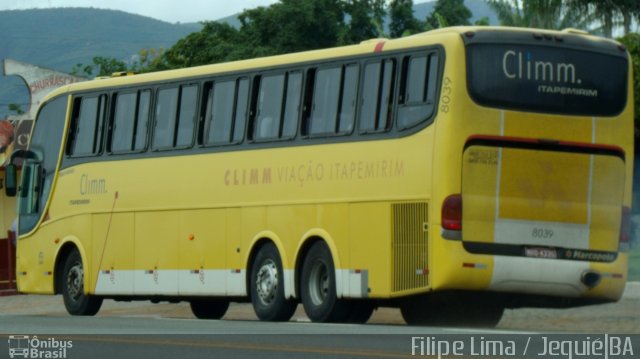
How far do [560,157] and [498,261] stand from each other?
1478mm

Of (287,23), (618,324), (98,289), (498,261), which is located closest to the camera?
(498,261)

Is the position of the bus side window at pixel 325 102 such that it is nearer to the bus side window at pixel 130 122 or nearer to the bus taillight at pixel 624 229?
the bus taillight at pixel 624 229

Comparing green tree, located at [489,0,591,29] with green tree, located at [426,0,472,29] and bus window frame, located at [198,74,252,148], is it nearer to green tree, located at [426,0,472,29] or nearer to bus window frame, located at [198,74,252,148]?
green tree, located at [426,0,472,29]

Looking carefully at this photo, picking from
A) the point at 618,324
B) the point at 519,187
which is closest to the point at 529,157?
the point at 519,187

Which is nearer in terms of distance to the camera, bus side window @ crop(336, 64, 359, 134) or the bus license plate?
the bus license plate

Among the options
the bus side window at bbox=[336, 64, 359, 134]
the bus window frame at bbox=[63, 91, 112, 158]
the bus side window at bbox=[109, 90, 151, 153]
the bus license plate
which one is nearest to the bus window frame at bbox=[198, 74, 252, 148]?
the bus side window at bbox=[109, 90, 151, 153]

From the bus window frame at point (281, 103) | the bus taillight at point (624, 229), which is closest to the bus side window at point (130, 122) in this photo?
the bus window frame at point (281, 103)

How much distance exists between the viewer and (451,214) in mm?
19641

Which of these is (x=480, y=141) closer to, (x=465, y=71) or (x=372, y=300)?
(x=465, y=71)

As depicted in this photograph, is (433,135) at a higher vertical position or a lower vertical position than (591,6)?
lower

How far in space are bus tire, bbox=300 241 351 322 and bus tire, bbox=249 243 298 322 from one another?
0.55 metres

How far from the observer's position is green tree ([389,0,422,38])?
72.7 meters

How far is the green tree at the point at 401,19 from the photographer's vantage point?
72688 millimetres

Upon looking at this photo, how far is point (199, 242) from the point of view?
24297 mm
